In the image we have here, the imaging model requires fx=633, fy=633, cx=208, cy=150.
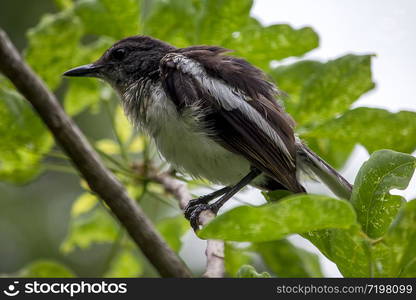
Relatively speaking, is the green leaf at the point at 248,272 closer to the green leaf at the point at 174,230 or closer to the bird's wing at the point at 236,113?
the bird's wing at the point at 236,113

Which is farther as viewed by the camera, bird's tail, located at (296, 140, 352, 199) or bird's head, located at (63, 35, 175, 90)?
bird's head, located at (63, 35, 175, 90)

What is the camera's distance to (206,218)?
10.8 ft

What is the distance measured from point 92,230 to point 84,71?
1.05m

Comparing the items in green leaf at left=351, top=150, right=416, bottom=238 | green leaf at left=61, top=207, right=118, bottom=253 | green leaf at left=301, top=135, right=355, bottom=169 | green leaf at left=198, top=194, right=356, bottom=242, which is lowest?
green leaf at left=198, top=194, right=356, bottom=242

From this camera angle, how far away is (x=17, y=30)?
26.1ft

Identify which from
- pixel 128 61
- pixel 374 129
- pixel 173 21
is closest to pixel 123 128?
pixel 128 61

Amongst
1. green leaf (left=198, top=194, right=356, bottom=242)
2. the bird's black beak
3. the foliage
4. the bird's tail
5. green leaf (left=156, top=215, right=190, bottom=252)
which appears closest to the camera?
green leaf (left=198, top=194, right=356, bottom=242)

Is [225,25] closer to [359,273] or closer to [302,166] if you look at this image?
[302,166]

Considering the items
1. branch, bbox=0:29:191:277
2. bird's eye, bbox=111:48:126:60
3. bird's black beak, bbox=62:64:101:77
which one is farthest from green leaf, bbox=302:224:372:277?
bird's eye, bbox=111:48:126:60

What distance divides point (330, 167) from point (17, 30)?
562 centimetres

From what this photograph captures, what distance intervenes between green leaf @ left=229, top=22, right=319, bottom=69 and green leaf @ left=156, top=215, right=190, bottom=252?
1.27 m

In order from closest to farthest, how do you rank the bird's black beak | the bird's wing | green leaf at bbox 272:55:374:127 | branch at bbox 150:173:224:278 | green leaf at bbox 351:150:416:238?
green leaf at bbox 351:150:416:238
branch at bbox 150:173:224:278
green leaf at bbox 272:55:374:127
the bird's wing
the bird's black beak

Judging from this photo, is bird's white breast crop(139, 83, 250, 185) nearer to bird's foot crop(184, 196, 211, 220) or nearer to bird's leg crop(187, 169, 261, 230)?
bird's leg crop(187, 169, 261, 230)

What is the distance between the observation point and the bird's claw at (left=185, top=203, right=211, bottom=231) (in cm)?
342
